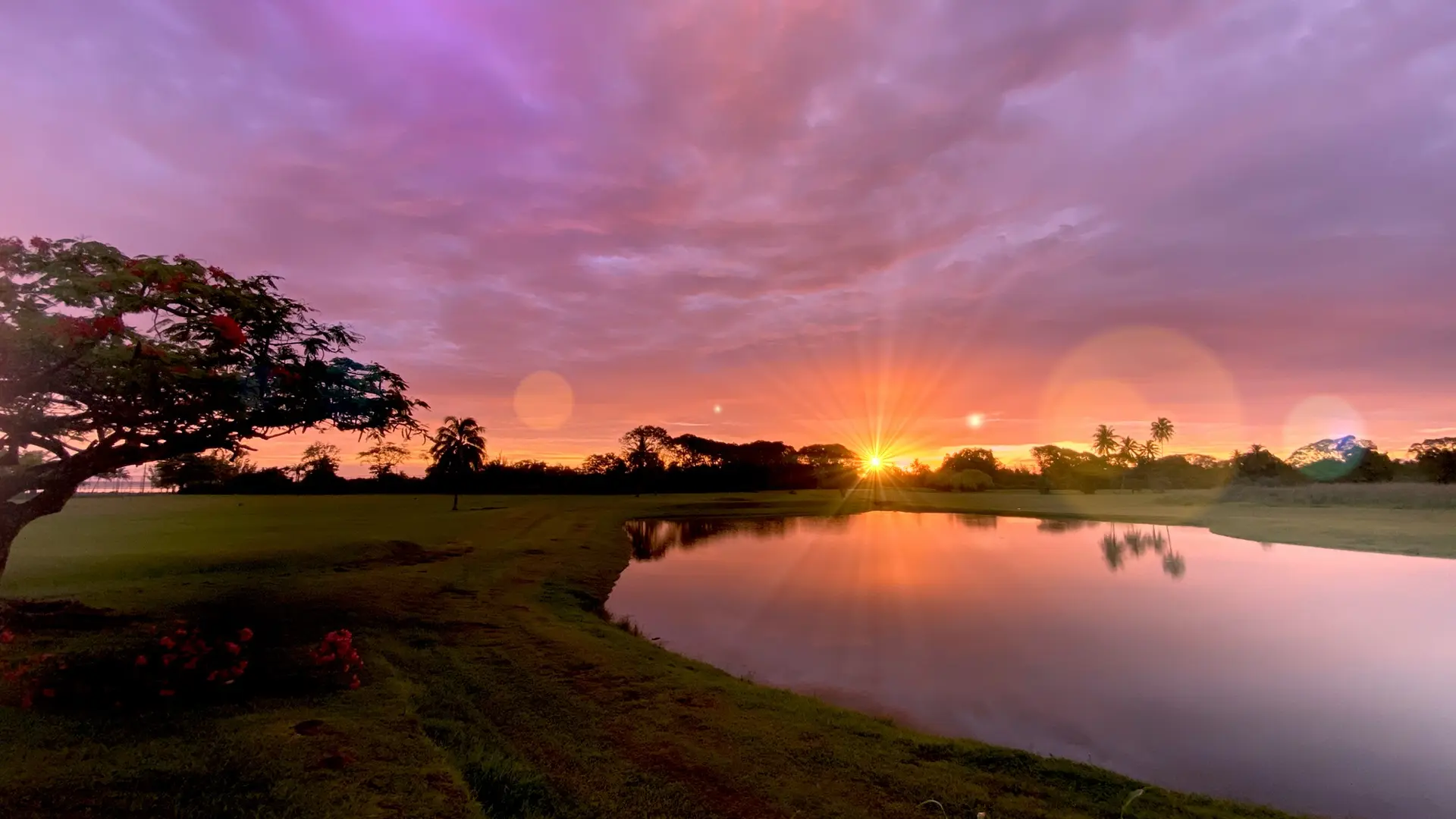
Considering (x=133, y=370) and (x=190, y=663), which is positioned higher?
(x=133, y=370)

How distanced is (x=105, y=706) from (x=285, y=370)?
300 inches

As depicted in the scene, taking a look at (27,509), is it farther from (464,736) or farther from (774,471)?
(774,471)

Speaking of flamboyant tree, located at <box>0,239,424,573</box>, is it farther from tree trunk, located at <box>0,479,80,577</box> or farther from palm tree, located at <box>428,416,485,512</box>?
palm tree, located at <box>428,416,485,512</box>

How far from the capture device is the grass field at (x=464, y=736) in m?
7.23

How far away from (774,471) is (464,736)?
122008 millimetres

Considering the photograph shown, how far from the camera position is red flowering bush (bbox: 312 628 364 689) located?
11.3 m

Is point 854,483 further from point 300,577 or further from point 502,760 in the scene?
point 502,760

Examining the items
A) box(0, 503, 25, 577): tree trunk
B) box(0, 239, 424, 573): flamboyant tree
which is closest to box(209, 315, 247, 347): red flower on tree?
box(0, 239, 424, 573): flamboyant tree

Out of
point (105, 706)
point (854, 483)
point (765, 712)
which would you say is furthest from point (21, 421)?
point (854, 483)

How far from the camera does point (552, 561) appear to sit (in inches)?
1136

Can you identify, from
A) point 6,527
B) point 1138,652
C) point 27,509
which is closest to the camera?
point 6,527

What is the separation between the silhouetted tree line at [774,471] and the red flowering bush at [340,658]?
5666cm

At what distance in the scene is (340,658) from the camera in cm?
1207

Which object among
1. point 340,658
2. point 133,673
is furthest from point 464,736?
point 133,673
